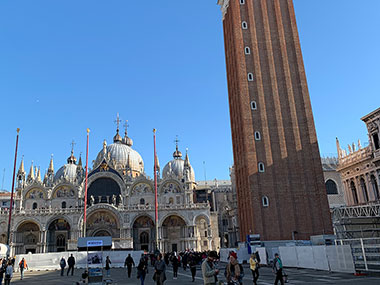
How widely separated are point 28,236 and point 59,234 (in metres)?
4.45

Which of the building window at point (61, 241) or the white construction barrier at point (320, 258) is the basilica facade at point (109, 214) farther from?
the white construction barrier at point (320, 258)

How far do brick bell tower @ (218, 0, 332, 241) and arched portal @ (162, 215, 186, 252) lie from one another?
1861 cm

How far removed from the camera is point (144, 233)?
50.8 m

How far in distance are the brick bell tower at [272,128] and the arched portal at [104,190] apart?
24.3 meters

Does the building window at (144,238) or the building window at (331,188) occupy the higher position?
the building window at (331,188)

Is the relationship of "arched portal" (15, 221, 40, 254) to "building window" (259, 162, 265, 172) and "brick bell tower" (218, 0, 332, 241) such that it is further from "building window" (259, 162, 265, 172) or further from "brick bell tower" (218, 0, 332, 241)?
"building window" (259, 162, 265, 172)

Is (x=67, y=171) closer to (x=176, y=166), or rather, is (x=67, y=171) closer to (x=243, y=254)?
(x=176, y=166)

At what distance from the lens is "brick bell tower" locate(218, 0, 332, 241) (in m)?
Answer: 30.0

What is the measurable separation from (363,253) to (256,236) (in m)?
12.1

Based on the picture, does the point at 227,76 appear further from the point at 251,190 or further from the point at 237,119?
the point at 251,190

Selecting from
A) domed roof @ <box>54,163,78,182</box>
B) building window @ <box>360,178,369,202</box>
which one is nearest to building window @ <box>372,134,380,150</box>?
building window @ <box>360,178,369,202</box>

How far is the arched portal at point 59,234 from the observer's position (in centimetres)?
5028

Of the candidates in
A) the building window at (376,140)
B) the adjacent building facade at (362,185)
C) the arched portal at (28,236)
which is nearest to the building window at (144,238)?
the arched portal at (28,236)

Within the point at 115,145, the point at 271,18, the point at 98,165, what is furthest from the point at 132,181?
the point at 271,18
